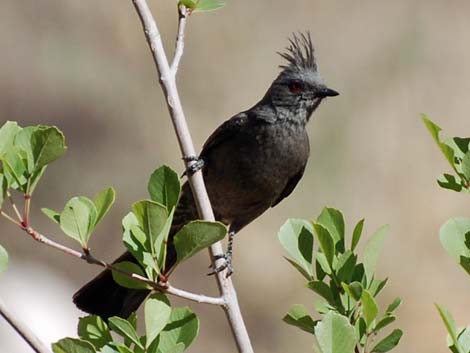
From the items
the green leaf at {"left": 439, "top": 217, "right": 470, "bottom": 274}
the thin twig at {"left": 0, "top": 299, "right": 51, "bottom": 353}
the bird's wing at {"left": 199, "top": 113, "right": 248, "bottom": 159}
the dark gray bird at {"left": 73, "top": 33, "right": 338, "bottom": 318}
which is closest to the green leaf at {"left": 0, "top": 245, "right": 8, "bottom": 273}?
the thin twig at {"left": 0, "top": 299, "right": 51, "bottom": 353}

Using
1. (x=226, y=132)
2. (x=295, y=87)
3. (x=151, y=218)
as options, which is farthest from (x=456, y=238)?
(x=295, y=87)

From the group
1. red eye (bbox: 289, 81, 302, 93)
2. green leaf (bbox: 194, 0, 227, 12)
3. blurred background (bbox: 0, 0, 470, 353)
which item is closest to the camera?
green leaf (bbox: 194, 0, 227, 12)

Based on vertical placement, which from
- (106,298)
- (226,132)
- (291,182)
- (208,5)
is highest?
(208,5)

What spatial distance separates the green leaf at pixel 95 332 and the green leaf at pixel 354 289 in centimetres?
59

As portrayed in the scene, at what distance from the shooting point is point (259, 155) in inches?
209

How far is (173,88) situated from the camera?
2857 millimetres

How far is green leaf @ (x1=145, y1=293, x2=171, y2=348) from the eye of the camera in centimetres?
220

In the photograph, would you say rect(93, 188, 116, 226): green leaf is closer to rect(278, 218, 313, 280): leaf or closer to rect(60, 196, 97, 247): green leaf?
rect(60, 196, 97, 247): green leaf

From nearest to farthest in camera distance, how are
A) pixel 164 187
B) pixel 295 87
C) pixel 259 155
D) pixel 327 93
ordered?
pixel 164 187
pixel 259 155
pixel 327 93
pixel 295 87

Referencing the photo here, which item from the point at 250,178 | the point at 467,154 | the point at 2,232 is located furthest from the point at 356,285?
the point at 2,232

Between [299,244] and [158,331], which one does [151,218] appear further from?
[299,244]

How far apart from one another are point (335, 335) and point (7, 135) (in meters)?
0.94

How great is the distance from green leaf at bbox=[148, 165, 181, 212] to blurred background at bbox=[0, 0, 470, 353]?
727 cm

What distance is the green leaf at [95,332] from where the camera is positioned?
7.83ft
